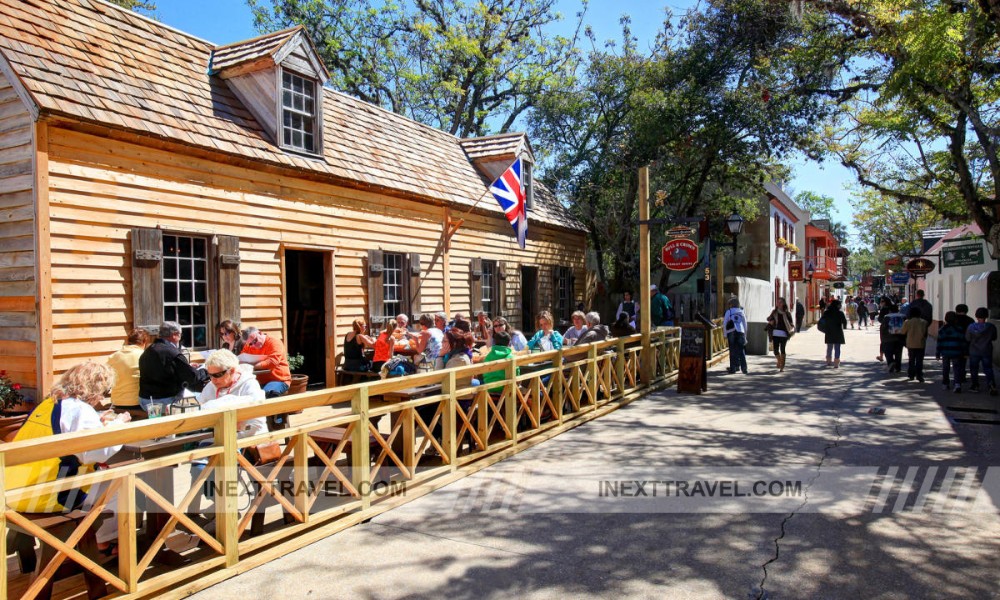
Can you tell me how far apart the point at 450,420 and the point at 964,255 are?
15382mm

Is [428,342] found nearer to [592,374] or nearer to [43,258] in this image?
[592,374]

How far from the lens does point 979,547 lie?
426 centimetres

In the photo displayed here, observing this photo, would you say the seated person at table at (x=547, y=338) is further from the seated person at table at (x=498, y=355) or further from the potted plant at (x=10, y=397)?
the potted plant at (x=10, y=397)

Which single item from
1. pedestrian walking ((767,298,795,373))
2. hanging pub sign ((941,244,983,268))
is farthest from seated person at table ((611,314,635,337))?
hanging pub sign ((941,244,983,268))

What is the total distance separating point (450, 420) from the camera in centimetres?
591

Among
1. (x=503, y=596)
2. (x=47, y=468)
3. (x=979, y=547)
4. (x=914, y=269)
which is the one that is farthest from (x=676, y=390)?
(x=914, y=269)

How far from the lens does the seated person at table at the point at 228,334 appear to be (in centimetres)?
852

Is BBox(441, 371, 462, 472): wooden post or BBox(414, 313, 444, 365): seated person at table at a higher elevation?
BBox(414, 313, 444, 365): seated person at table

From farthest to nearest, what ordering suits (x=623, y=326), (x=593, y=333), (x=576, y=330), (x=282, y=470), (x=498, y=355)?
1. (x=623, y=326)
2. (x=576, y=330)
3. (x=593, y=333)
4. (x=498, y=355)
5. (x=282, y=470)

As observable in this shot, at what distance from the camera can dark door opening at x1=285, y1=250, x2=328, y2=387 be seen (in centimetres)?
1252

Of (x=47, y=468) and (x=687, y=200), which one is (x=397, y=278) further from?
(x=687, y=200)

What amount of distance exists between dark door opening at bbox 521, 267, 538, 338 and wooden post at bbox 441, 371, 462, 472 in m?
11.4

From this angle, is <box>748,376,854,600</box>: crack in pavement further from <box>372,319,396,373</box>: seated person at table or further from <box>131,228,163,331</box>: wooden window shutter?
<box>131,228,163,331</box>: wooden window shutter

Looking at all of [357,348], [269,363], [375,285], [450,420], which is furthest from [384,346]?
[450,420]
